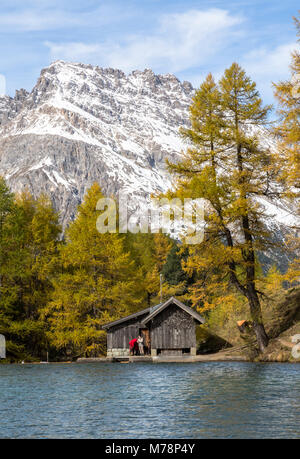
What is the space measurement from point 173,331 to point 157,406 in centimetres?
2788

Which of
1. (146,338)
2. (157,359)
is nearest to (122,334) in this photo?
(146,338)

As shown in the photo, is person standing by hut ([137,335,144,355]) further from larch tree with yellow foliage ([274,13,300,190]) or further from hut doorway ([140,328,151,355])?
larch tree with yellow foliage ([274,13,300,190])

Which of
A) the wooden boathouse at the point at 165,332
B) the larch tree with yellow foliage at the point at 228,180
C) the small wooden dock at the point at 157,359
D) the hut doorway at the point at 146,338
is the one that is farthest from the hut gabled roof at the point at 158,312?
the larch tree with yellow foliage at the point at 228,180

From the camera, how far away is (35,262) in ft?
159

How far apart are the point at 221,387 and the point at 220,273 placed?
1348cm

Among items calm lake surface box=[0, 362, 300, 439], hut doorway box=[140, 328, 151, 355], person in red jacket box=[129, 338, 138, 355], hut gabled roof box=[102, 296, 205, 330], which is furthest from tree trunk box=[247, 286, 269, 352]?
hut doorway box=[140, 328, 151, 355]

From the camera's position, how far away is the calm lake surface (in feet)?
46.0

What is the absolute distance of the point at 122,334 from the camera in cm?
4650

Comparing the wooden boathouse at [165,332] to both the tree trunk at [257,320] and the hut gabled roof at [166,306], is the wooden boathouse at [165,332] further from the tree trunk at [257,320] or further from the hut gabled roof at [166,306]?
the tree trunk at [257,320]

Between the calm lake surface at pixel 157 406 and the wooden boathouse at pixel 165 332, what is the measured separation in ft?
55.8

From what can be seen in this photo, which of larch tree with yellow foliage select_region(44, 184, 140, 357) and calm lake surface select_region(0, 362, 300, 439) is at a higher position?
larch tree with yellow foliage select_region(44, 184, 140, 357)

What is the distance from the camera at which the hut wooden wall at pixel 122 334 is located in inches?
1818
